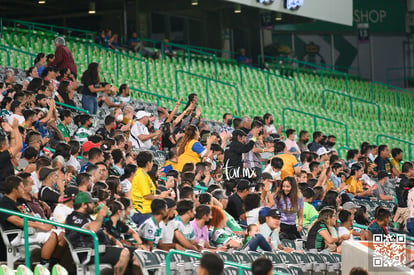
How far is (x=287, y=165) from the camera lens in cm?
1567

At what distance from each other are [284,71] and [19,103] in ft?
57.6

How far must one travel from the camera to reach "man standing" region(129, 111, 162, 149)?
16.4 metres

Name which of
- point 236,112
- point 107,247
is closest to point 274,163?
point 107,247

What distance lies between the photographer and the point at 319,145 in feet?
63.3

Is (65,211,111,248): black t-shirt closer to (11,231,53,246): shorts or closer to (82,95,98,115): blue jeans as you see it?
(11,231,53,246): shorts

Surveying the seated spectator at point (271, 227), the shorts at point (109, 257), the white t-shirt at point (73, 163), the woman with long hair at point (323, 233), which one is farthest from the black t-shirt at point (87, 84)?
the shorts at point (109, 257)

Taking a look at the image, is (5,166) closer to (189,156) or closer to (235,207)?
(235,207)

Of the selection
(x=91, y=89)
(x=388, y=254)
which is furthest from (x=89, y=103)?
(x=388, y=254)

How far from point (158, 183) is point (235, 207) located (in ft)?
4.66

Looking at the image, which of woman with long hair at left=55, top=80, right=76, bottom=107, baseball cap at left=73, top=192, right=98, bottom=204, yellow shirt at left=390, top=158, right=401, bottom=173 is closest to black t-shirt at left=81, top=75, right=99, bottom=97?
woman with long hair at left=55, top=80, right=76, bottom=107

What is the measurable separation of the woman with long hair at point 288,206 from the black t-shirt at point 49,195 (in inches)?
135

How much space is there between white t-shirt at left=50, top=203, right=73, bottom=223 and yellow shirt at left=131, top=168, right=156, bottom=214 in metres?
1.48

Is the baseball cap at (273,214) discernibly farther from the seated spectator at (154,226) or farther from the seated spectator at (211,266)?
the seated spectator at (211,266)

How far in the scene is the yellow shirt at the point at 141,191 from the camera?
11.8 metres
